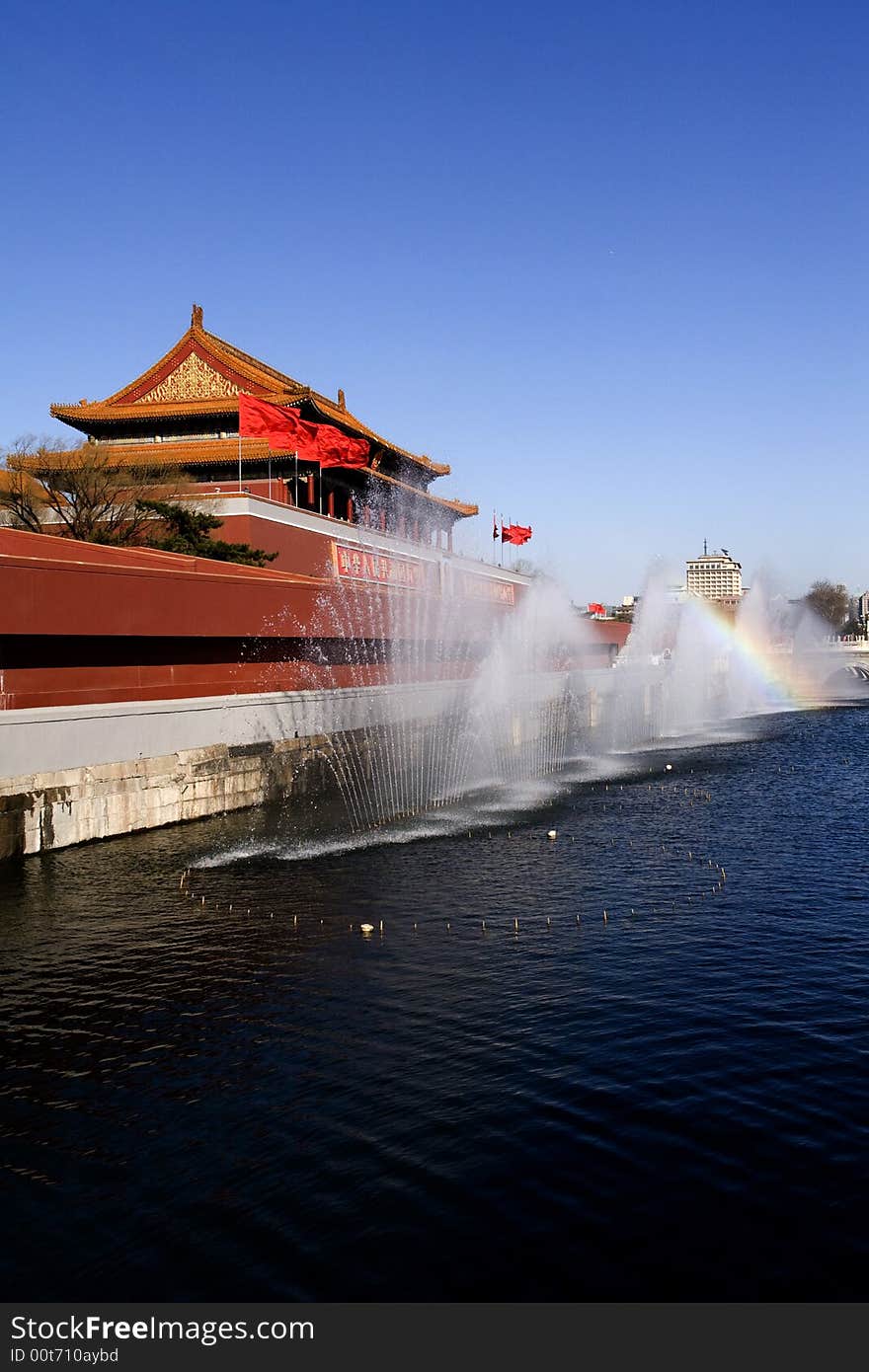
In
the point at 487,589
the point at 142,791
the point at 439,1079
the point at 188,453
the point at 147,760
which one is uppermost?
the point at 188,453

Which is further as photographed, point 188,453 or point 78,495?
point 188,453

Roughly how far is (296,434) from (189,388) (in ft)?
26.9

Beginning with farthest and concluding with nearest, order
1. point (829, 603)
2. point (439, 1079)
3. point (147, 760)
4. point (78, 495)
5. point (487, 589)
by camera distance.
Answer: point (829, 603)
point (487, 589)
point (78, 495)
point (147, 760)
point (439, 1079)

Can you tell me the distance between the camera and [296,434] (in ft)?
125

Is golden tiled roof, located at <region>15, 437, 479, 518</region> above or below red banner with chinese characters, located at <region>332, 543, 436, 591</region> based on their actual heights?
above

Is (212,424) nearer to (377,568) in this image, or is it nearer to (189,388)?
(189,388)

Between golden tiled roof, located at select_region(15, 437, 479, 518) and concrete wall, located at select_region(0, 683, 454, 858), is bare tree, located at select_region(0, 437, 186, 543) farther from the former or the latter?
concrete wall, located at select_region(0, 683, 454, 858)

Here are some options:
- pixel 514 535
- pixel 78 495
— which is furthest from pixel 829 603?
pixel 78 495

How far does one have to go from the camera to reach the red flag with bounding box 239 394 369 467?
36.7 m

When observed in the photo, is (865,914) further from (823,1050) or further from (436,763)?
(436,763)

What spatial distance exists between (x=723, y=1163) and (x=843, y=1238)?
1223 mm

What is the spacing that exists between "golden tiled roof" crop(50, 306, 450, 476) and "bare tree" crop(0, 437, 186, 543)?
16.2ft

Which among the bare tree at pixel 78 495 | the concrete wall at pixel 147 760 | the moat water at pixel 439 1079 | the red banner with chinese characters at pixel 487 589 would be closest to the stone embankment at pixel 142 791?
the concrete wall at pixel 147 760

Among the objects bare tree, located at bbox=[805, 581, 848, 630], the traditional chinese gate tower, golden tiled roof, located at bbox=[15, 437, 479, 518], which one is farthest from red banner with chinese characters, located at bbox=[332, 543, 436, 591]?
bare tree, located at bbox=[805, 581, 848, 630]
